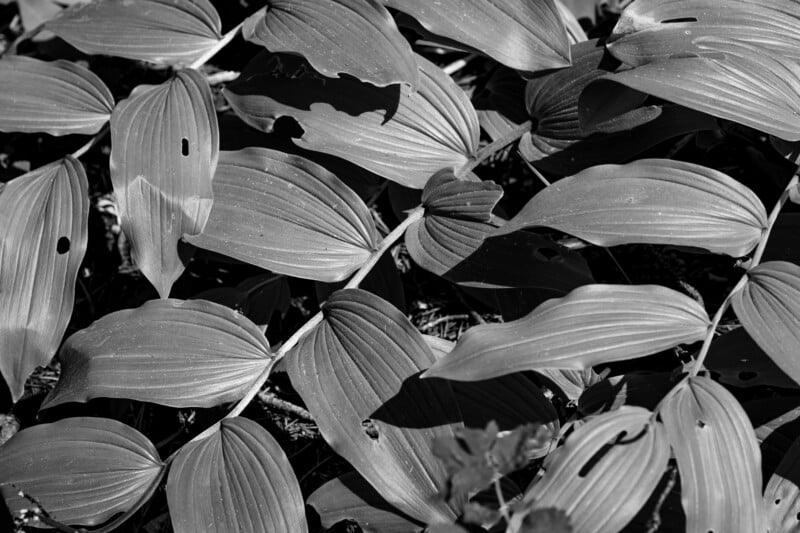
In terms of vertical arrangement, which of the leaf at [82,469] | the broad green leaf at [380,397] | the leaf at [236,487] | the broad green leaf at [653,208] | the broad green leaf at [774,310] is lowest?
the leaf at [82,469]

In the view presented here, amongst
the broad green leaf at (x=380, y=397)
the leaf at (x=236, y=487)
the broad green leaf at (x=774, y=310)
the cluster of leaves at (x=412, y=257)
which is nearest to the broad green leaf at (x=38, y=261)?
the cluster of leaves at (x=412, y=257)

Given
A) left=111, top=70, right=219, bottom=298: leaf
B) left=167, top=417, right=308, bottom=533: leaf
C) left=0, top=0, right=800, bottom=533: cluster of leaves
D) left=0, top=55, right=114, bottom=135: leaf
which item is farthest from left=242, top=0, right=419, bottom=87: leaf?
left=167, top=417, right=308, bottom=533: leaf

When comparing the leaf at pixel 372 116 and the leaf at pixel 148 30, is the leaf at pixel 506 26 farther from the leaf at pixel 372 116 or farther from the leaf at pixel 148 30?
the leaf at pixel 148 30

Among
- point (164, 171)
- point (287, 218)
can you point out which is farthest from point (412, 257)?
point (164, 171)

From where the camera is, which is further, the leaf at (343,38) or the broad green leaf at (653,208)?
the leaf at (343,38)

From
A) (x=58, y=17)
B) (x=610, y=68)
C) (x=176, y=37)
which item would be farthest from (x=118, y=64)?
(x=610, y=68)

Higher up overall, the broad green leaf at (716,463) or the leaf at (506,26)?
the leaf at (506,26)
